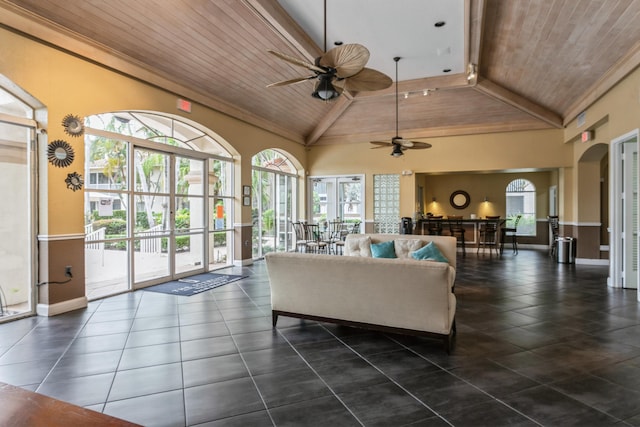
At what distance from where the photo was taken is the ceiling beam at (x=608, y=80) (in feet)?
15.7

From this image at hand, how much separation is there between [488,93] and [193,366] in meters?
8.01

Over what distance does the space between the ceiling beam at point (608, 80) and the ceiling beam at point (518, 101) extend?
56 centimetres

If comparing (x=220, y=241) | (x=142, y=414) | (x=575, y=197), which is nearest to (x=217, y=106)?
(x=220, y=241)

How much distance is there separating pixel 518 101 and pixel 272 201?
249 inches

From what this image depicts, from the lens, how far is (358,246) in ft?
17.7

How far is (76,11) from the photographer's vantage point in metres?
4.04

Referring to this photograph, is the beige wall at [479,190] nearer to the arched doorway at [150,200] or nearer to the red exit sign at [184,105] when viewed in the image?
the arched doorway at [150,200]

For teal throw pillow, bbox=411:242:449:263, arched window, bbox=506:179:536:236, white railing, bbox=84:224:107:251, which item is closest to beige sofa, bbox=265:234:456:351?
teal throw pillow, bbox=411:242:449:263

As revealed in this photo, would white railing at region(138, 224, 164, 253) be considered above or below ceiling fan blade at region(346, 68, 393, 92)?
below

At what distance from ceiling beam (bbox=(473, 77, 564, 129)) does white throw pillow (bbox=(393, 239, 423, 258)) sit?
4575 millimetres

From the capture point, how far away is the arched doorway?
505 cm

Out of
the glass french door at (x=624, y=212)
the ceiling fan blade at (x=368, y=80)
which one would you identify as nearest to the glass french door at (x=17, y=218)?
the ceiling fan blade at (x=368, y=80)

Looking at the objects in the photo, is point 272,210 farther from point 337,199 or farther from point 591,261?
point 591,261

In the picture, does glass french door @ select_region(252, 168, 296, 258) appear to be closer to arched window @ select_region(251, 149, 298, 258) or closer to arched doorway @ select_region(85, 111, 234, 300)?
arched window @ select_region(251, 149, 298, 258)
